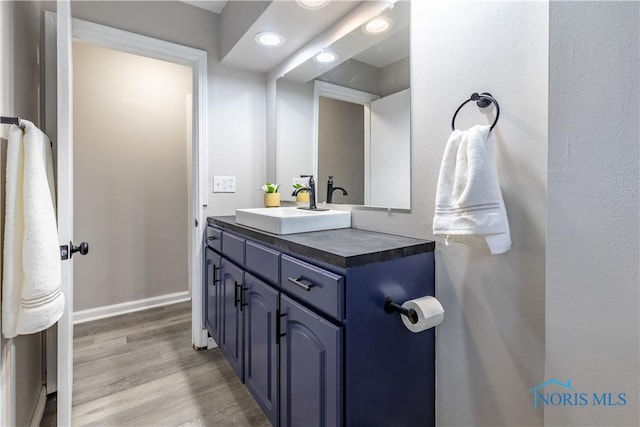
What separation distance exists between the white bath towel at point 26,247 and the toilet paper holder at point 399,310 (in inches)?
42.0

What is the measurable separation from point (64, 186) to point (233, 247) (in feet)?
2.46

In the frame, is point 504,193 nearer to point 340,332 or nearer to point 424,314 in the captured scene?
point 424,314

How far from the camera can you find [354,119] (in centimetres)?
159

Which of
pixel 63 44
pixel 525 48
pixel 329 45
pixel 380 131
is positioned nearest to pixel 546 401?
pixel 525 48

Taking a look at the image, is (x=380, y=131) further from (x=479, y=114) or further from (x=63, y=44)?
(x=63, y=44)

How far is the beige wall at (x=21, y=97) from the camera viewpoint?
3.08ft

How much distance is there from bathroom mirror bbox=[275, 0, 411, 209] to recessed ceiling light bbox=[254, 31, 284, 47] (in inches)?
7.4

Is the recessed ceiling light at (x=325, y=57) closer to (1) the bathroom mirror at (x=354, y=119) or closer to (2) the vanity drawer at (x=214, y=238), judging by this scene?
(1) the bathroom mirror at (x=354, y=119)

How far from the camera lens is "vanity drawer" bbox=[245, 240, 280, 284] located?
3.98ft

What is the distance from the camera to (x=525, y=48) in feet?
2.94

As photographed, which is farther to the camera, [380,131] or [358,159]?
[358,159]

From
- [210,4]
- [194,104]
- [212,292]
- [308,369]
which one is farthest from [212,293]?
[210,4]

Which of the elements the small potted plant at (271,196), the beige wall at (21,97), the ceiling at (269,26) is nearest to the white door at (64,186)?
the beige wall at (21,97)

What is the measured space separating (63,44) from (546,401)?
193 cm
